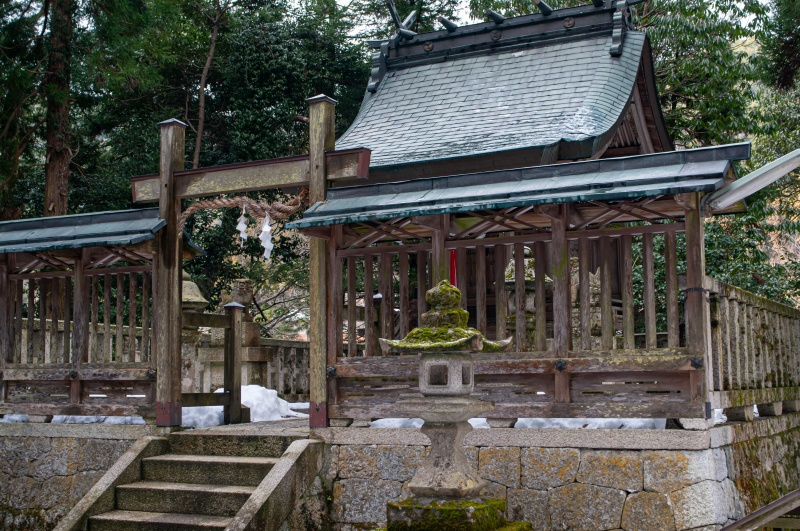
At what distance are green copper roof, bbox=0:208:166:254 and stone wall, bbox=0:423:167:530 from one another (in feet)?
7.14

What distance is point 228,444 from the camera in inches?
375

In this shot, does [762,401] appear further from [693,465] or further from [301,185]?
[301,185]

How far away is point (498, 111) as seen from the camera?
39.8 feet

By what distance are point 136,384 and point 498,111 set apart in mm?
6010

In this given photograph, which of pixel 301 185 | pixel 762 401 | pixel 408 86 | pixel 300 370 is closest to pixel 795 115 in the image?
pixel 408 86

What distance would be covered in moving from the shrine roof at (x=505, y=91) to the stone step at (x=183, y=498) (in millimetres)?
4549

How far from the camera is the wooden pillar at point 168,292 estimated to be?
10.0m

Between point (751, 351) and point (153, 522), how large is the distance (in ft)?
21.9

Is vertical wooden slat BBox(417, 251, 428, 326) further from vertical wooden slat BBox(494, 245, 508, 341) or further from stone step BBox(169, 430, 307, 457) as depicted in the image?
stone step BBox(169, 430, 307, 457)

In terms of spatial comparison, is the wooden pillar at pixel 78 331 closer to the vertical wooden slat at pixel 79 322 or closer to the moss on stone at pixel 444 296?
the vertical wooden slat at pixel 79 322

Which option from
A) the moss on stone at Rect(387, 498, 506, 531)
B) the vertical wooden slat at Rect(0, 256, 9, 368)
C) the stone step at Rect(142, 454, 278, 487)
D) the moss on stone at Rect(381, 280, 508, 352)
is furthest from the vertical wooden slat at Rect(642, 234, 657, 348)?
the vertical wooden slat at Rect(0, 256, 9, 368)

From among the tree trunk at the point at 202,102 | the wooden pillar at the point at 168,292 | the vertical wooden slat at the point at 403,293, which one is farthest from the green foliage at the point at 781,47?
the wooden pillar at the point at 168,292

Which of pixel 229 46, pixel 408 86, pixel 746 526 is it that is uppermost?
pixel 229 46

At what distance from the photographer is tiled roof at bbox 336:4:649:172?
10.8 metres
